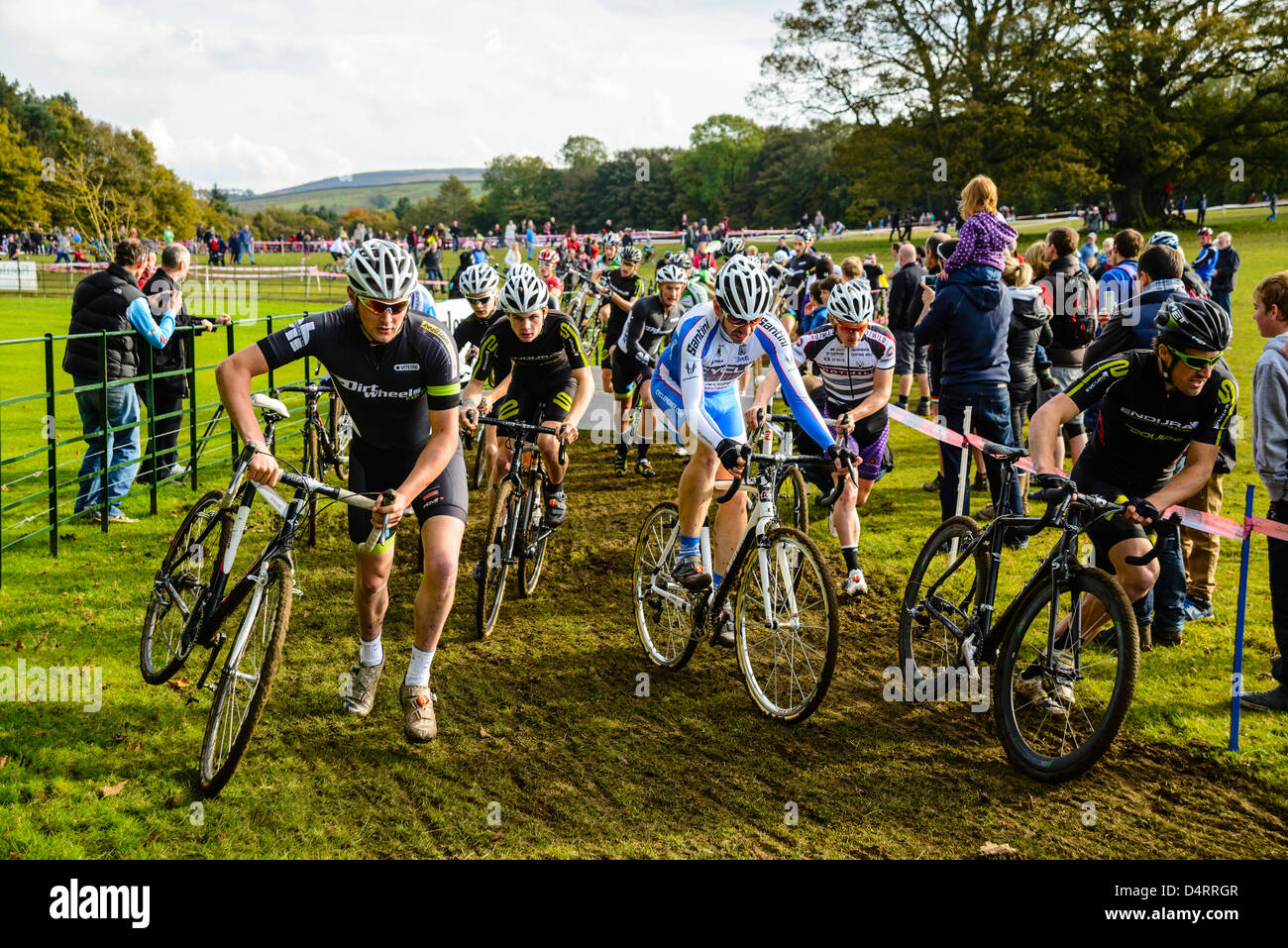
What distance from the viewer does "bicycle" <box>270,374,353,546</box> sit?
8.16 meters

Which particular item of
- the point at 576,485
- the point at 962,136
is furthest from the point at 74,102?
the point at 576,485

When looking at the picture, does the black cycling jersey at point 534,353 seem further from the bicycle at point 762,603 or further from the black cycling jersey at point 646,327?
the black cycling jersey at point 646,327

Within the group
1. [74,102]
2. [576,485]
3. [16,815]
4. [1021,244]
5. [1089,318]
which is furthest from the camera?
[74,102]

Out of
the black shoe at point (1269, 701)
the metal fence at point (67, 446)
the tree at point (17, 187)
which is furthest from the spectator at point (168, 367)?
the tree at point (17, 187)

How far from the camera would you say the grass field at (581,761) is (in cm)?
450

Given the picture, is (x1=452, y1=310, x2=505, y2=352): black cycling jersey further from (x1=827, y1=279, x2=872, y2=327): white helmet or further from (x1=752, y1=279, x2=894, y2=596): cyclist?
(x1=827, y1=279, x2=872, y2=327): white helmet

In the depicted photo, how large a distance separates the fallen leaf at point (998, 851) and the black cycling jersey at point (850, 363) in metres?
4.13

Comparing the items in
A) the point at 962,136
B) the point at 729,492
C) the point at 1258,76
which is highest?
the point at 1258,76

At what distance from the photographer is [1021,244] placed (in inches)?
1789

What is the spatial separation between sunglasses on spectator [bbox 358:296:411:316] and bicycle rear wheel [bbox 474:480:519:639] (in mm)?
2117

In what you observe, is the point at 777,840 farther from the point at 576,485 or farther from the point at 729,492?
the point at 576,485

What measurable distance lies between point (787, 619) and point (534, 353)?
3.65 m

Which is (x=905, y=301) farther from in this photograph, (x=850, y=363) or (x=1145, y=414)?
(x=1145, y=414)

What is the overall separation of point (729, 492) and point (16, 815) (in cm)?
398
